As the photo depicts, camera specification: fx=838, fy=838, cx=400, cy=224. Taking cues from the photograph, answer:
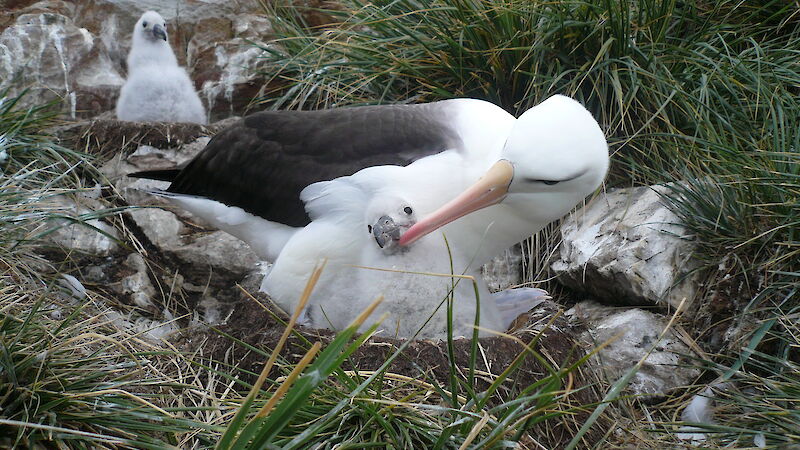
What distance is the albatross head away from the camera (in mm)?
3002

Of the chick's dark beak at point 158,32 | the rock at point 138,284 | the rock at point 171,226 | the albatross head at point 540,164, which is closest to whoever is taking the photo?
the albatross head at point 540,164

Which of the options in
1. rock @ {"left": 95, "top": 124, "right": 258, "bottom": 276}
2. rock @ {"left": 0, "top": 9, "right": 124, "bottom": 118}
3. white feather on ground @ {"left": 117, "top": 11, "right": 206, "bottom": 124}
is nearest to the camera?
rock @ {"left": 95, "top": 124, "right": 258, "bottom": 276}

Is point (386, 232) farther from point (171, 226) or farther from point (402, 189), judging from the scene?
point (171, 226)

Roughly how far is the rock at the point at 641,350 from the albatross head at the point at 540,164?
0.80m

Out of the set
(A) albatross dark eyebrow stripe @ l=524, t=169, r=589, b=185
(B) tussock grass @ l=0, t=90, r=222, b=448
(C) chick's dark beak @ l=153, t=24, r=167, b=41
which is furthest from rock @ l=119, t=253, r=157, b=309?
(A) albatross dark eyebrow stripe @ l=524, t=169, r=589, b=185

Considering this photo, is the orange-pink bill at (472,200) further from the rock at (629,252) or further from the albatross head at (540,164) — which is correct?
the rock at (629,252)

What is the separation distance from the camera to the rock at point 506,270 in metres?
4.60

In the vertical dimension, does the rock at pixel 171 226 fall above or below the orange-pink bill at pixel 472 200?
below

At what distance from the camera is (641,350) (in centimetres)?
379

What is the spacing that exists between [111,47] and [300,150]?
3.81 m

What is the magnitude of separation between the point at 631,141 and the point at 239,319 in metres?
2.27

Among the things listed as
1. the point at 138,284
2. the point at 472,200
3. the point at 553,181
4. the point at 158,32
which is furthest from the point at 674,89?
the point at 158,32

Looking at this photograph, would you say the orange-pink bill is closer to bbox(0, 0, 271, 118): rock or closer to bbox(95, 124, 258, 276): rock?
bbox(95, 124, 258, 276): rock

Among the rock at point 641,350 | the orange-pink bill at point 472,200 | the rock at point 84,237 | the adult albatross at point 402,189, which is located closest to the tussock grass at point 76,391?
the adult albatross at point 402,189
